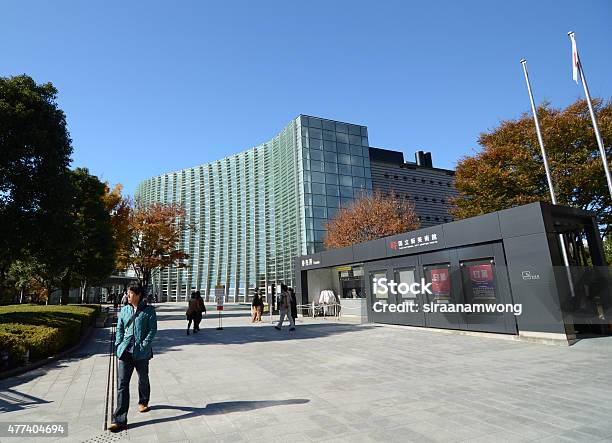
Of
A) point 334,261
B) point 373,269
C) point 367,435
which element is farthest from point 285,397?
point 334,261

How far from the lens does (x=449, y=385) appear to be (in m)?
6.09

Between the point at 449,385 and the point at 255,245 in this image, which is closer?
the point at 449,385

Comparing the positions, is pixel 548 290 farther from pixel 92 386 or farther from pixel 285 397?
pixel 92 386

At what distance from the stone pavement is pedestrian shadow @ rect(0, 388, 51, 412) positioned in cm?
2

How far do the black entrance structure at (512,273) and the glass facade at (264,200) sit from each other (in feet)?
81.1

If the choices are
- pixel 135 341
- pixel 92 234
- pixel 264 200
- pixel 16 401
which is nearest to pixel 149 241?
pixel 92 234

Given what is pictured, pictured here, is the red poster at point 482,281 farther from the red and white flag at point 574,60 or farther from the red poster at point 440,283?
the red and white flag at point 574,60

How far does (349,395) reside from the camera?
224 inches

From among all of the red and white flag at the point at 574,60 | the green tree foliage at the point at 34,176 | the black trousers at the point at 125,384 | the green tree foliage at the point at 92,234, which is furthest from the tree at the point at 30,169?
the red and white flag at the point at 574,60

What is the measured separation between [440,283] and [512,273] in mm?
2836

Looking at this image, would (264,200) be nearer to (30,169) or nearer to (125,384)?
(30,169)

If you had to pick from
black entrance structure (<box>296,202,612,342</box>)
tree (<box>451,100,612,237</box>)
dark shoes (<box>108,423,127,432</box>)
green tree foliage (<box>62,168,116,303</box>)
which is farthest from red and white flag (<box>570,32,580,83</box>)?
green tree foliage (<box>62,168,116,303</box>)

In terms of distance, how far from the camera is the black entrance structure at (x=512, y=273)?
32.4 feet

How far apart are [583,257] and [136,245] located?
30434 millimetres
